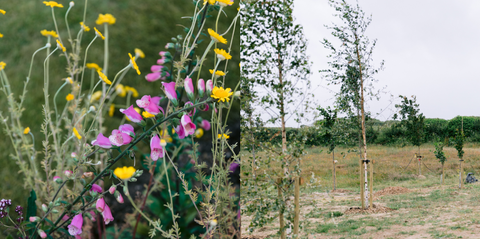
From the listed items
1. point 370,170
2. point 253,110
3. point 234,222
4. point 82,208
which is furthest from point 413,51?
point 82,208

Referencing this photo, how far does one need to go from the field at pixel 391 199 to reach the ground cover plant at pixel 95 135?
40.3 inches

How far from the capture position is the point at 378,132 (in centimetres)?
245

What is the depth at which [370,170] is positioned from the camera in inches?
94.2

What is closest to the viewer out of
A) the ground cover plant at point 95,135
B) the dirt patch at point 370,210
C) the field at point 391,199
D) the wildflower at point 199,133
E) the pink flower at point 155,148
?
the ground cover plant at point 95,135

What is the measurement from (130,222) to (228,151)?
65 centimetres

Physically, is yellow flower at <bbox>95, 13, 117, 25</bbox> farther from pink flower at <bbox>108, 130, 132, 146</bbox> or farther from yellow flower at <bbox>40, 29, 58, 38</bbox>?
pink flower at <bbox>108, 130, 132, 146</bbox>

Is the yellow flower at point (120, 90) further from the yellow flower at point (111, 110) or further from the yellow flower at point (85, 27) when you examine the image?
the yellow flower at point (85, 27)

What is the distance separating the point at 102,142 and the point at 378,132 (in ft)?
6.89

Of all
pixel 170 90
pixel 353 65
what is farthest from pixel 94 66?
pixel 353 65

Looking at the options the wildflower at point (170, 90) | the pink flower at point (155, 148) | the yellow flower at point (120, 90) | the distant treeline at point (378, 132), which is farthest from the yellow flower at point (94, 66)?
the distant treeline at point (378, 132)

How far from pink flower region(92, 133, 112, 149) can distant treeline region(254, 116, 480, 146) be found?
50.8 inches

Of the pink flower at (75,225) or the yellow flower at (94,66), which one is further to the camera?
the yellow flower at (94,66)

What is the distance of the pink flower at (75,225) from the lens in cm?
118

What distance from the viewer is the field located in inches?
83.6
